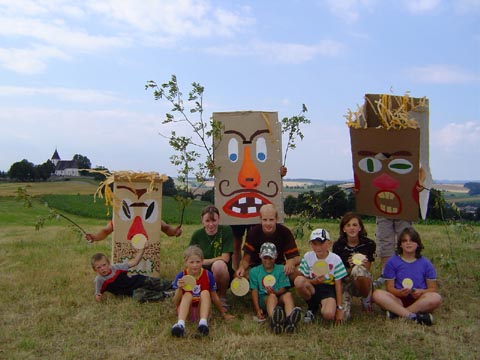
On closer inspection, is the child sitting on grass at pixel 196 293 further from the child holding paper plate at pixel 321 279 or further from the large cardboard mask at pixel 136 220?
the large cardboard mask at pixel 136 220

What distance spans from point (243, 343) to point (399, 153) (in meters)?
2.72

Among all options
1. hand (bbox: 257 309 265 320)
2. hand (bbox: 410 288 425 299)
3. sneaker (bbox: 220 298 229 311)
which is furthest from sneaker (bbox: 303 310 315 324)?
hand (bbox: 410 288 425 299)

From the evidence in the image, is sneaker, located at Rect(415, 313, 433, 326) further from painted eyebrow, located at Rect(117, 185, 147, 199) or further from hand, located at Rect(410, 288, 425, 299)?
painted eyebrow, located at Rect(117, 185, 147, 199)

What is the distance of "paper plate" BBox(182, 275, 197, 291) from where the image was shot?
436 cm

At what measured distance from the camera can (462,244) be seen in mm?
8336

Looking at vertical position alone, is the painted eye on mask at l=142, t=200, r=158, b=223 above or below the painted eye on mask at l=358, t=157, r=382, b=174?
below

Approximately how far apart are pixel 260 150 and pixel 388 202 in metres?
1.54

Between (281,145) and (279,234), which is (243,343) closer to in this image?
(279,234)

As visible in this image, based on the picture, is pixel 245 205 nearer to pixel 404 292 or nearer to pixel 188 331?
pixel 188 331

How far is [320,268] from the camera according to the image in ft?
14.7

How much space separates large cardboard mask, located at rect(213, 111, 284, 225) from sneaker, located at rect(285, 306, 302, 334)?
159cm

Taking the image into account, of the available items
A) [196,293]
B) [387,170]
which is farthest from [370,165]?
[196,293]

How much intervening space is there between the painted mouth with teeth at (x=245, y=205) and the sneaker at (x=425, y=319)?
2016 mm

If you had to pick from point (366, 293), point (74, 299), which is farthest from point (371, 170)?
point (74, 299)
